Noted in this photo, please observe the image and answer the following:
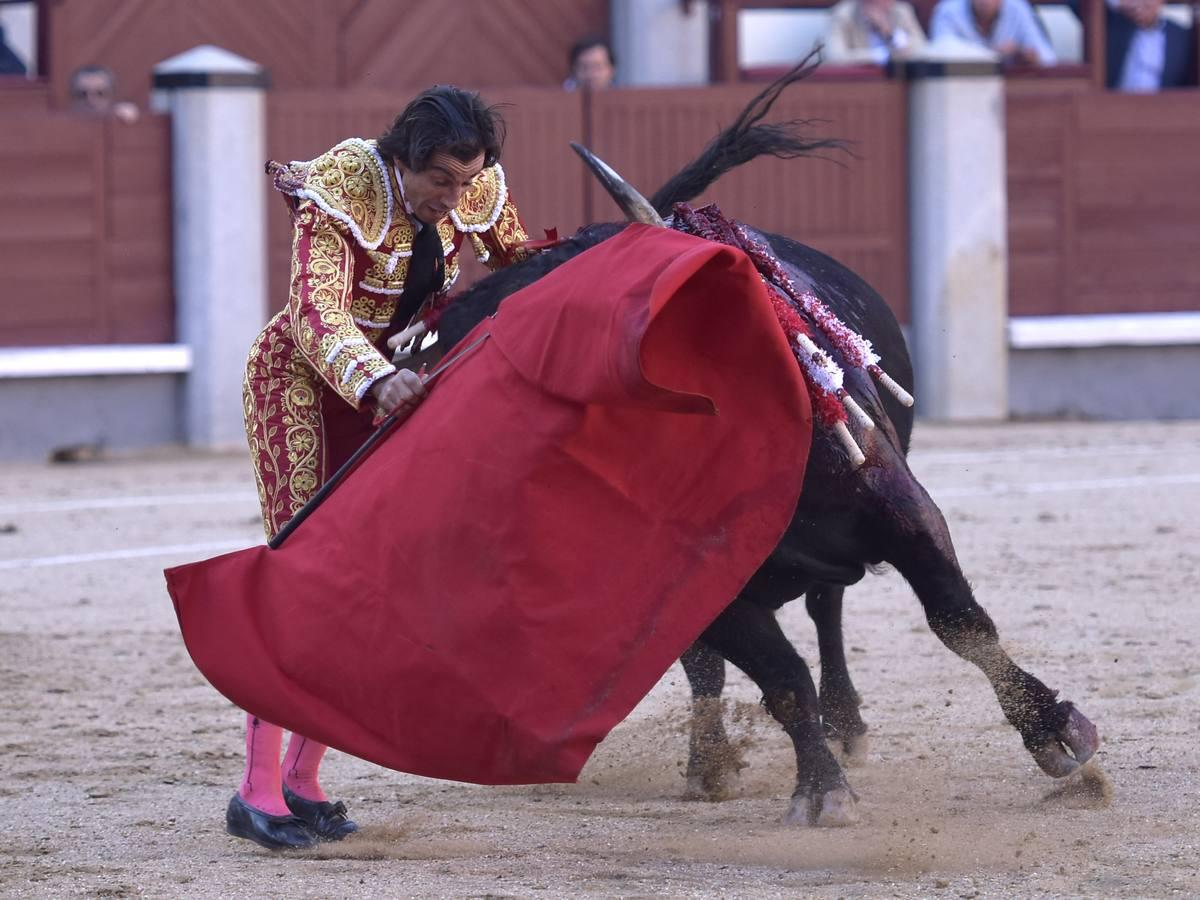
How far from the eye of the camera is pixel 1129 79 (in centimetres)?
962

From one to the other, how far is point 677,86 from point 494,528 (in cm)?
657

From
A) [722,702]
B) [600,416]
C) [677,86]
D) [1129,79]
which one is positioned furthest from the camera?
[1129,79]

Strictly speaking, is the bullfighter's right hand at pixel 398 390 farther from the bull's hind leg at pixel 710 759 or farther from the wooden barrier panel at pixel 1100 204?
the wooden barrier panel at pixel 1100 204

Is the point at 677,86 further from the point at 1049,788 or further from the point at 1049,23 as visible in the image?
the point at 1049,788

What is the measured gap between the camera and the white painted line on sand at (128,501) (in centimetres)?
685

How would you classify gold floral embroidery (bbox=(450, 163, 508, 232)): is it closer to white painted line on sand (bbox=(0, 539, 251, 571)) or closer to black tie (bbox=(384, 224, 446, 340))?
black tie (bbox=(384, 224, 446, 340))

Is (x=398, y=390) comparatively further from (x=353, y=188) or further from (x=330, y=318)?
(x=353, y=188)

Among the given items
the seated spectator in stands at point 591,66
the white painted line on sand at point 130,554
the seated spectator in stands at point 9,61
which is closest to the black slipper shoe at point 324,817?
the white painted line on sand at point 130,554

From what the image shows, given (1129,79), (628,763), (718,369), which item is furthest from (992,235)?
(718,369)

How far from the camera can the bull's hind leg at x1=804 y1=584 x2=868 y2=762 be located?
3.52 meters

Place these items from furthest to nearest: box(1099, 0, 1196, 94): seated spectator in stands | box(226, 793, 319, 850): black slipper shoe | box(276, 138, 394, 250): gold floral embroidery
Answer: box(1099, 0, 1196, 94): seated spectator in stands, box(226, 793, 319, 850): black slipper shoe, box(276, 138, 394, 250): gold floral embroidery

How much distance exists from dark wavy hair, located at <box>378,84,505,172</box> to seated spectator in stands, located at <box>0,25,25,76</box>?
6988 mm

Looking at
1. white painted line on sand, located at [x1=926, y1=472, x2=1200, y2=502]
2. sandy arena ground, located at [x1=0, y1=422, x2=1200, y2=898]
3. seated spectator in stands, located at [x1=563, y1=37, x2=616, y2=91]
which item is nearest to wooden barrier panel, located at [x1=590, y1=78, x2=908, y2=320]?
seated spectator in stands, located at [x1=563, y1=37, x2=616, y2=91]

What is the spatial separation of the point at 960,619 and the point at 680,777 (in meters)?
0.68
